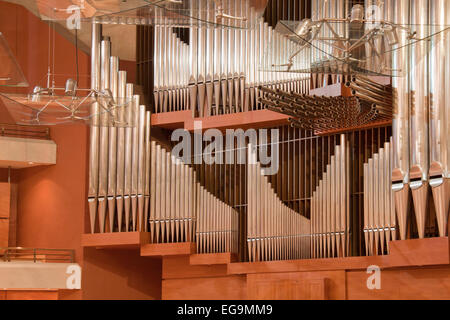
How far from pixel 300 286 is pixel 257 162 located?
1.66 m

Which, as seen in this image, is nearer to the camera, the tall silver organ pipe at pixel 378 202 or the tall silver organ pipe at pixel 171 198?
the tall silver organ pipe at pixel 378 202

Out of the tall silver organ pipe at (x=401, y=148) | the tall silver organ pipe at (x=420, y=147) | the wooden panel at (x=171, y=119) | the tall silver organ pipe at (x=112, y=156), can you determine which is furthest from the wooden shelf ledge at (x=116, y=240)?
the tall silver organ pipe at (x=420, y=147)

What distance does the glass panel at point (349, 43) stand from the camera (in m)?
3.83

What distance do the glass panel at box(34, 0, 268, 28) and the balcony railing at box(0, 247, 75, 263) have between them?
783 cm

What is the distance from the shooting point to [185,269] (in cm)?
1058

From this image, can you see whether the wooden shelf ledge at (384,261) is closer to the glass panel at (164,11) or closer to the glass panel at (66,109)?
the glass panel at (66,109)

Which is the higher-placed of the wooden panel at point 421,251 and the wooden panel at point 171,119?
the wooden panel at point 171,119

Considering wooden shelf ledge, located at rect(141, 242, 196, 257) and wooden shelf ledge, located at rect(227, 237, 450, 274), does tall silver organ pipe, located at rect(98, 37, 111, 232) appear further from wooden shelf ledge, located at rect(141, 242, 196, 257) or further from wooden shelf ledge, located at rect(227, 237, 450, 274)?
wooden shelf ledge, located at rect(227, 237, 450, 274)

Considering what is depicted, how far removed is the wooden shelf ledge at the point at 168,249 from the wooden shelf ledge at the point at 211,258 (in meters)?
0.11

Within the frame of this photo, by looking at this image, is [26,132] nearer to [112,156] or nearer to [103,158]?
A: [103,158]

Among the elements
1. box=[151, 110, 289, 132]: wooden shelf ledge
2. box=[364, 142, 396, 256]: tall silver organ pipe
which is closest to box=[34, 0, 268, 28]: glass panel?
box=[364, 142, 396, 256]: tall silver organ pipe

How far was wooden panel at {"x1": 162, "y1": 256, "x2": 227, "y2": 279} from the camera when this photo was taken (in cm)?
1028
